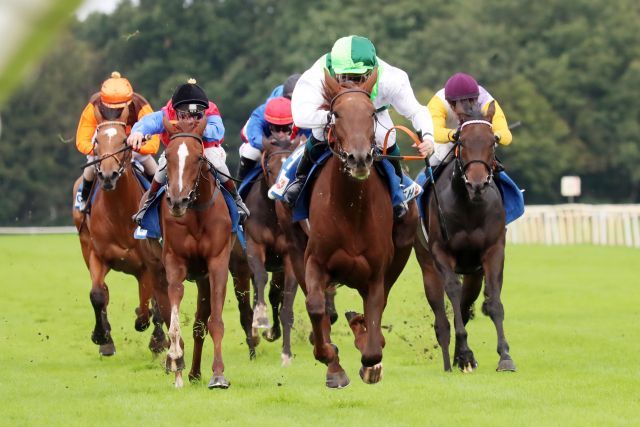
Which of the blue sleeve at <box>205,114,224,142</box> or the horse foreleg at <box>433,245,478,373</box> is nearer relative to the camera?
the blue sleeve at <box>205,114,224,142</box>

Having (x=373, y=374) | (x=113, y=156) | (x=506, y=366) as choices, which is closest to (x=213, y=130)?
(x=113, y=156)

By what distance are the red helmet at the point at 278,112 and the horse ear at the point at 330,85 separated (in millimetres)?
5113

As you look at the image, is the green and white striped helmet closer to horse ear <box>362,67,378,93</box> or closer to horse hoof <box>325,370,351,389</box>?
horse ear <box>362,67,378,93</box>

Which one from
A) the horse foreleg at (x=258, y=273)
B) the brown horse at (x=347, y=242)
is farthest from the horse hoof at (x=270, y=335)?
the brown horse at (x=347, y=242)

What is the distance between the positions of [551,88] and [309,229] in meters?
54.8

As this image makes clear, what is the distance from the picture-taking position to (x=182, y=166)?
8.16 m

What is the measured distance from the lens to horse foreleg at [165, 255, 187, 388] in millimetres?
8430

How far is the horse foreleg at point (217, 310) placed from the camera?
8.40 meters

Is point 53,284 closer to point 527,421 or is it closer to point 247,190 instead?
point 247,190

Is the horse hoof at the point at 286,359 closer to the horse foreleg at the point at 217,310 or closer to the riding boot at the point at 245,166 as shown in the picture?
the horse foreleg at the point at 217,310

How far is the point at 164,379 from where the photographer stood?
9.45 metres

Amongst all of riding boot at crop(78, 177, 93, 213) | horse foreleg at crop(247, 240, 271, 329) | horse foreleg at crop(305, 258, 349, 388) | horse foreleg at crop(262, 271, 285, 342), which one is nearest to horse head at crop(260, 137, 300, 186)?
horse foreleg at crop(247, 240, 271, 329)

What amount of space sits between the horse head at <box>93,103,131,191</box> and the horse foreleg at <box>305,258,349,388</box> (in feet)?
12.3

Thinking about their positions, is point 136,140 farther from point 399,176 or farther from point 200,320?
point 399,176
